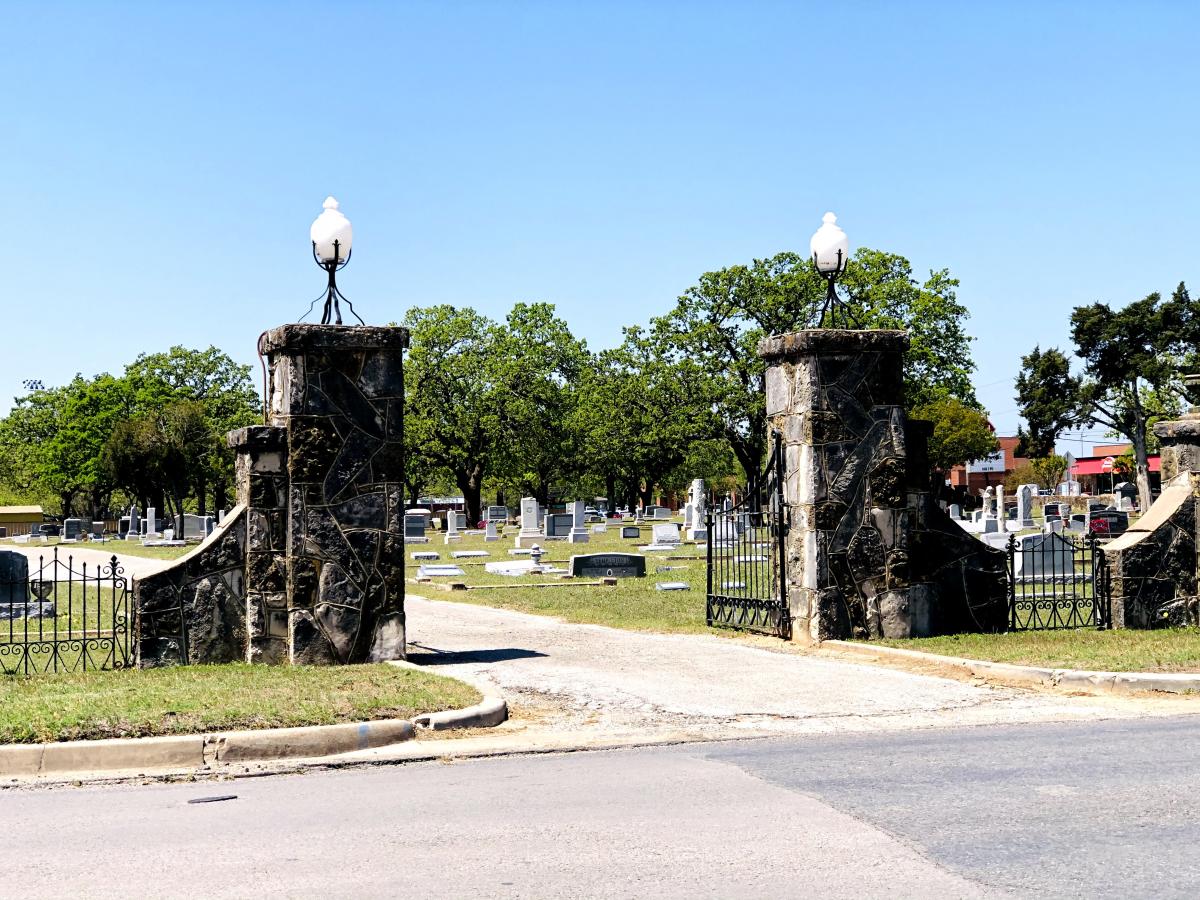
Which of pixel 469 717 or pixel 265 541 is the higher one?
pixel 265 541

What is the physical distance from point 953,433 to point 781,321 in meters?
12.2

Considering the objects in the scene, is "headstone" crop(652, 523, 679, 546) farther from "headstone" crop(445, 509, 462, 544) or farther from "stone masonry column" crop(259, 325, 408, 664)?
"stone masonry column" crop(259, 325, 408, 664)

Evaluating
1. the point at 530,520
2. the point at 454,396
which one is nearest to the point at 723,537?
the point at 530,520

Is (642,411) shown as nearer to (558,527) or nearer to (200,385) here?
(558,527)

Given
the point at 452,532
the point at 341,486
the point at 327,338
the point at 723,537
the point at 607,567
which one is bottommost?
the point at 607,567

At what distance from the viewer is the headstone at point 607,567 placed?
26188 millimetres

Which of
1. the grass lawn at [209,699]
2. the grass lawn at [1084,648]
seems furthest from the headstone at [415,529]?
the grass lawn at [209,699]

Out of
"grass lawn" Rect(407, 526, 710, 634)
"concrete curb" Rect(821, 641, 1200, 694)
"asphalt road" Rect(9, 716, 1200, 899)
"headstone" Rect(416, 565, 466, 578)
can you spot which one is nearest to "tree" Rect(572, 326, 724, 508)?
"grass lawn" Rect(407, 526, 710, 634)

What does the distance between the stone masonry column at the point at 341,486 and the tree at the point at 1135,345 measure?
59.6 metres

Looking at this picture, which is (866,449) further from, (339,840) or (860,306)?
(860,306)

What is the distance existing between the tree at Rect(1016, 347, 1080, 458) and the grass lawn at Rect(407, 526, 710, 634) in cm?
4047

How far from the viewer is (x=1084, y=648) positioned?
523 inches

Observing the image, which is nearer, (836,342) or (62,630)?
(836,342)

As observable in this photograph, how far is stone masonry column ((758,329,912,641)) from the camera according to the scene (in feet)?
47.3
